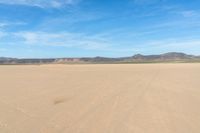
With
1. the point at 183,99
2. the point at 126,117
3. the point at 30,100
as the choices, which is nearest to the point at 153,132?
the point at 126,117

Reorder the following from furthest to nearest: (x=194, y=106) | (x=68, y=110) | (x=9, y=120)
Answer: (x=194, y=106)
(x=68, y=110)
(x=9, y=120)

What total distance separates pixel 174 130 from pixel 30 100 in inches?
195

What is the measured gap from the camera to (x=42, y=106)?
24.7 feet

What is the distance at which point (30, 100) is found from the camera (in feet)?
27.9

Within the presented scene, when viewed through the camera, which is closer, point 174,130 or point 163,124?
point 174,130

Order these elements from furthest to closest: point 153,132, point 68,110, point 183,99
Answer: point 183,99
point 68,110
point 153,132

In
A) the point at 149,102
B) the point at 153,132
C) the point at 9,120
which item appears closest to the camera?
the point at 153,132

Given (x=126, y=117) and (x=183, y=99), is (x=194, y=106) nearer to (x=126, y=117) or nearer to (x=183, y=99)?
(x=183, y=99)

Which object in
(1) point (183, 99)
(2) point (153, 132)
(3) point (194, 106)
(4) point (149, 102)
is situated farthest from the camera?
(1) point (183, 99)

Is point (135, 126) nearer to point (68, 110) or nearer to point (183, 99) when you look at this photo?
point (68, 110)

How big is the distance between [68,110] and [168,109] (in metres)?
2.60

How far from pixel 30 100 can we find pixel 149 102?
3681mm

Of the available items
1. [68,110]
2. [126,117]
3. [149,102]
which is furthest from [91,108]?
[149,102]

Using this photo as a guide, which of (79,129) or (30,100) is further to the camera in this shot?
(30,100)
